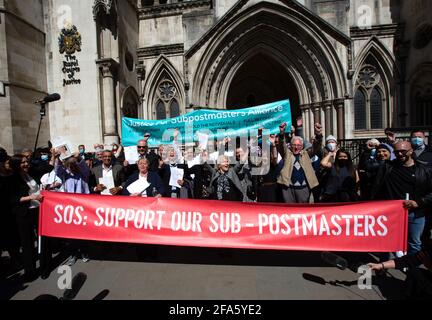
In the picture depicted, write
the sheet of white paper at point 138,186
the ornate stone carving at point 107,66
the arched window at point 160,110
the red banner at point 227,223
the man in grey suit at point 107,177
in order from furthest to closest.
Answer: the arched window at point 160,110
the ornate stone carving at point 107,66
the man in grey suit at point 107,177
the sheet of white paper at point 138,186
the red banner at point 227,223

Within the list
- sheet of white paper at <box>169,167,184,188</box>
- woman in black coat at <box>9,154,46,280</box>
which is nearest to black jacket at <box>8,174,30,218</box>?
woman in black coat at <box>9,154,46,280</box>

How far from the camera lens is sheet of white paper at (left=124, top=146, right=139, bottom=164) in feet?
18.7

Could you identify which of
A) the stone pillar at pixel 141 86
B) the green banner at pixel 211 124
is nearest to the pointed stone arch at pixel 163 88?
the stone pillar at pixel 141 86

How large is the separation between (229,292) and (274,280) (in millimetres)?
715

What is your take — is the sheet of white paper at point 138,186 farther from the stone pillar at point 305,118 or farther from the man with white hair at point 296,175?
the stone pillar at point 305,118

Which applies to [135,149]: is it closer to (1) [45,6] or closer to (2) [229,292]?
(2) [229,292]

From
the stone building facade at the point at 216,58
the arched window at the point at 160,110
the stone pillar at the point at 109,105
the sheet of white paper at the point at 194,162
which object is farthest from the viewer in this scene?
the arched window at the point at 160,110

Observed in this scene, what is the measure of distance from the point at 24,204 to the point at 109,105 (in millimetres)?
8679

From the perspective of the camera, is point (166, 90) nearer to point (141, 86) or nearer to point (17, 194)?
point (141, 86)

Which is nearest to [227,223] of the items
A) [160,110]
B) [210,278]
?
[210,278]

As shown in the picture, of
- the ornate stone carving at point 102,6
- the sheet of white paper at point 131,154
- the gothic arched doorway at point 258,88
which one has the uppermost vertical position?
the ornate stone carving at point 102,6

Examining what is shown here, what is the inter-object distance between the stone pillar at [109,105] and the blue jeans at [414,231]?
11002mm

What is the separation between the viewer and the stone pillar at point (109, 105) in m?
11.6

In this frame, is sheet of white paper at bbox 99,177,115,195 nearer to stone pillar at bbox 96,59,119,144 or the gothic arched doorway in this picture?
stone pillar at bbox 96,59,119,144
